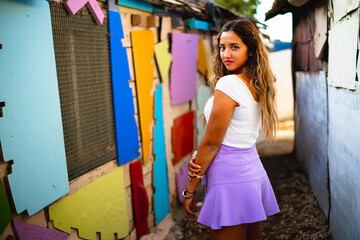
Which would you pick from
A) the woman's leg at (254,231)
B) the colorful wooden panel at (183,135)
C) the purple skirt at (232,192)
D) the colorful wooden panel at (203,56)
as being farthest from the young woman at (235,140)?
the colorful wooden panel at (203,56)

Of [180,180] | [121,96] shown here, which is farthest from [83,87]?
[180,180]

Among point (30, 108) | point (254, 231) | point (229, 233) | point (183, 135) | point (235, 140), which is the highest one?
point (30, 108)

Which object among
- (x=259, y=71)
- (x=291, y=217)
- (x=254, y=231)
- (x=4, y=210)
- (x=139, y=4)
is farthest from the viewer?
(x=291, y=217)

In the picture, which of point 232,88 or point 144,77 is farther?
point 144,77

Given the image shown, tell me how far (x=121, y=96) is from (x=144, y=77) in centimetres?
53

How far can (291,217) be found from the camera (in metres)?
4.09

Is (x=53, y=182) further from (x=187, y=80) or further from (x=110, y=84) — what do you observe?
(x=187, y=80)

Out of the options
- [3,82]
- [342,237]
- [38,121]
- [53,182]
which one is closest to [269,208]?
[342,237]

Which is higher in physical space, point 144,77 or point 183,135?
point 144,77

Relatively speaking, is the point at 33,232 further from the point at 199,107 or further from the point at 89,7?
the point at 199,107

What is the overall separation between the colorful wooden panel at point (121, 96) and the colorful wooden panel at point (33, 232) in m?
0.95

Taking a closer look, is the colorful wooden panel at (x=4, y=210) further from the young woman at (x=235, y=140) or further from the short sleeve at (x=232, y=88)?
the short sleeve at (x=232, y=88)

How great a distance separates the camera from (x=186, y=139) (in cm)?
482

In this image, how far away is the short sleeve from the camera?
6.33 ft
